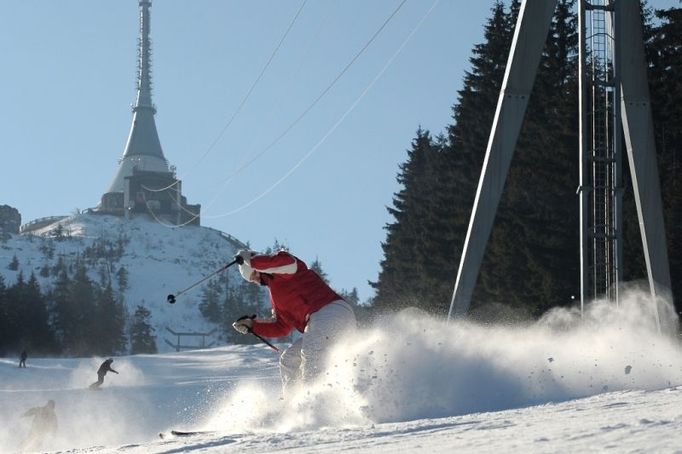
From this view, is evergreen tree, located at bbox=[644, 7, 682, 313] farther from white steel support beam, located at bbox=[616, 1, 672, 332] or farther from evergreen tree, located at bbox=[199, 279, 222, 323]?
evergreen tree, located at bbox=[199, 279, 222, 323]

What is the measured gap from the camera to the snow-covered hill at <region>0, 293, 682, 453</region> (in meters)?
8.02

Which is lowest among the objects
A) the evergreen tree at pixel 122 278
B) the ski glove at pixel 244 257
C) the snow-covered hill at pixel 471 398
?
the snow-covered hill at pixel 471 398

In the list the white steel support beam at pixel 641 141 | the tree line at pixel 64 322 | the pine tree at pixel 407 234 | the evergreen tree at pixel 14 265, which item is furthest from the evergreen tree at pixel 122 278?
the white steel support beam at pixel 641 141

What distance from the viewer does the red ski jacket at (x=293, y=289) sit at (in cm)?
1245

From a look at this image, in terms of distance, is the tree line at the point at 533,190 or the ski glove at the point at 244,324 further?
the tree line at the point at 533,190

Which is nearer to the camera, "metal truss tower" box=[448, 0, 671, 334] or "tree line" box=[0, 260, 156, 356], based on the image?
"metal truss tower" box=[448, 0, 671, 334]

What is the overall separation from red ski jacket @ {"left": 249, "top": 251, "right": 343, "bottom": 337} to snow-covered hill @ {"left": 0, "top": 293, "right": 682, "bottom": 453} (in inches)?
20.4

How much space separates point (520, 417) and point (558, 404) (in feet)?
4.46

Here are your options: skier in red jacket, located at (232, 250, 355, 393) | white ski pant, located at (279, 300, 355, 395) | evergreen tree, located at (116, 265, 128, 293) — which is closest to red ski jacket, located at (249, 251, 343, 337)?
skier in red jacket, located at (232, 250, 355, 393)

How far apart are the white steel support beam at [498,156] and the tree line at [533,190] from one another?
373 inches

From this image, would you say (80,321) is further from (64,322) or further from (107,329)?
(107,329)

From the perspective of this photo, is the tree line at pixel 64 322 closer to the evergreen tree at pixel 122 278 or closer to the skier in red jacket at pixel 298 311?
the evergreen tree at pixel 122 278

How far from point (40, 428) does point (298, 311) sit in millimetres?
8838

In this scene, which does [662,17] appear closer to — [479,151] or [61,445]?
[479,151]
